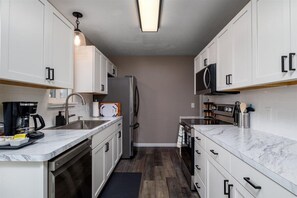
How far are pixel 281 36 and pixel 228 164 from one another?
0.97 metres

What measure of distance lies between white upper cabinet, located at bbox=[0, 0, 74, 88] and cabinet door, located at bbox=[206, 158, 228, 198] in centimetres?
169

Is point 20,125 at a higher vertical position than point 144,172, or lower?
higher

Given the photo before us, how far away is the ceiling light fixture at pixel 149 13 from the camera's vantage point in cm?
207

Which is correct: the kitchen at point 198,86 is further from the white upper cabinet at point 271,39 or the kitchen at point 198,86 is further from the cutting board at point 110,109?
the cutting board at point 110,109

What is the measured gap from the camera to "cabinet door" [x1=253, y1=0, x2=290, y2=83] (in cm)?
121

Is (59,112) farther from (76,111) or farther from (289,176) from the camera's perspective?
(289,176)


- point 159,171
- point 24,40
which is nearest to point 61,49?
point 24,40

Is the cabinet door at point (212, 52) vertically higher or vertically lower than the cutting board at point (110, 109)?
higher

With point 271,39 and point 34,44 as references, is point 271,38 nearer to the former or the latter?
point 271,39

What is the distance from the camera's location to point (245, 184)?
1104 mm

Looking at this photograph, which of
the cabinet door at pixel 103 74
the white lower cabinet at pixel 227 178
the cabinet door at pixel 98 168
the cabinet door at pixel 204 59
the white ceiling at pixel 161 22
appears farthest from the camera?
the cabinet door at pixel 103 74

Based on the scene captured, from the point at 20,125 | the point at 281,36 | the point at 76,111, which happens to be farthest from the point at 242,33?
the point at 76,111

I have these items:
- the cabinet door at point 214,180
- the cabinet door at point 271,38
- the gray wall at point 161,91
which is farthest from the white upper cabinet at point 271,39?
the gray wall at point 161,91

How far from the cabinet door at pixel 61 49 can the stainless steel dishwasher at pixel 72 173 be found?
0.72 metres
